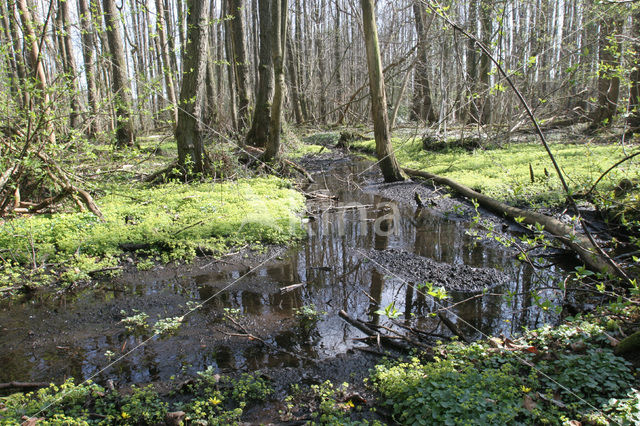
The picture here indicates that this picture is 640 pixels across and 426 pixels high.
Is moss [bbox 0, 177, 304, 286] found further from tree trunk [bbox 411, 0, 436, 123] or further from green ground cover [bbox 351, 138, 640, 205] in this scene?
tree trunk [bbox 411, 0, 436, 123]

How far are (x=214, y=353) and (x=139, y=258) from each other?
294 cm

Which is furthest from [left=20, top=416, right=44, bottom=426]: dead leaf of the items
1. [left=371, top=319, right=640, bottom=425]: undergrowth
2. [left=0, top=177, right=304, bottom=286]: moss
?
[left=0, top=177, right=304, bottom=286]: moss

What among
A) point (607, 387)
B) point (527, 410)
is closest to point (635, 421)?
point (607, 387)

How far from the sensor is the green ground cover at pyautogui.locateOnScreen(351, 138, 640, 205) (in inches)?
A: 305

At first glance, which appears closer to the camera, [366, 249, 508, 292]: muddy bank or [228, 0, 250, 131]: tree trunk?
[366, 249, 508, 292]: muddy bank

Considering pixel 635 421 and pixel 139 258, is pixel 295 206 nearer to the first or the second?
pixel 139 258

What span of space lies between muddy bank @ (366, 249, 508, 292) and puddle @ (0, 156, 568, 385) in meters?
0.12

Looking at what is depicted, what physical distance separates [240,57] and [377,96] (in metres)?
5.88

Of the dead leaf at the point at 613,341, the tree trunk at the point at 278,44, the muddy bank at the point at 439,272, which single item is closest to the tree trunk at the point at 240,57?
the tree trunk at the point at 278,44

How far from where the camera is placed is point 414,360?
328 cm

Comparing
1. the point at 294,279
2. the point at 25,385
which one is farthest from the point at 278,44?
the point at 25,385

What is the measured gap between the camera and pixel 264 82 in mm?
12211

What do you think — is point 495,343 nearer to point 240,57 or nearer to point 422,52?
point 422,52

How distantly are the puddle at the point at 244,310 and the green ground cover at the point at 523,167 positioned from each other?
5.09 ft
